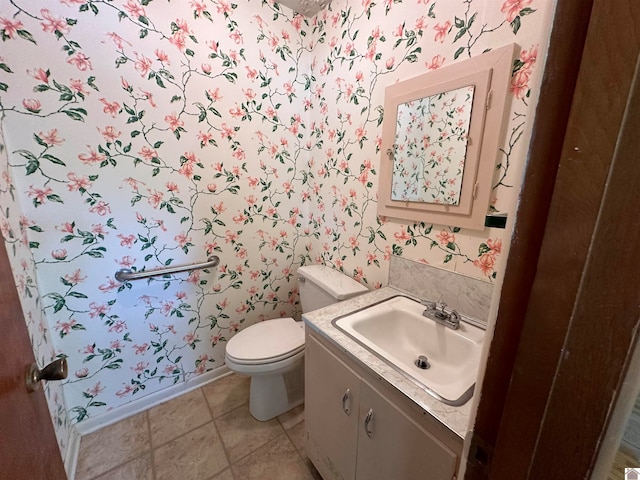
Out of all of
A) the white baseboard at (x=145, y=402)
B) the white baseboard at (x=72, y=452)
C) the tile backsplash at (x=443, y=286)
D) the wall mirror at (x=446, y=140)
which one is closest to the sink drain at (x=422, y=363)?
the tile backsplash at (x=443, y=286)

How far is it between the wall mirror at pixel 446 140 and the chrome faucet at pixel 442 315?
341 mm

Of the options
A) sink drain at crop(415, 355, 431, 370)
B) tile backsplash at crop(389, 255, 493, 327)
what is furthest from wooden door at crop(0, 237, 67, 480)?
tile backsplash at crop(389, 255, 493, 327)

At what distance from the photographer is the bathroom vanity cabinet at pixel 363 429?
67 cm

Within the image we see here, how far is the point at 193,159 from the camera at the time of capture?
1.41 meters

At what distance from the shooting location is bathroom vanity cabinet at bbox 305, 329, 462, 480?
67 cm

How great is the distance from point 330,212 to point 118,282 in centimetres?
122

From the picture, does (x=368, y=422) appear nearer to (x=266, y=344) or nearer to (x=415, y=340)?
(x=415, y=340)

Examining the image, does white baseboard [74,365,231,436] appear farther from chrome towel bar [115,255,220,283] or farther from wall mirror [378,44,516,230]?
wall mirror [378,44,516,230]

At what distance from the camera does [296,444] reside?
4.43ft

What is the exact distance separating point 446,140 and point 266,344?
4.33ft

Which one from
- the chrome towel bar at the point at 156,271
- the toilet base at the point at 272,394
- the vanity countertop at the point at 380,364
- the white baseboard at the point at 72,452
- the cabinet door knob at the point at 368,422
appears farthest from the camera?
the toilet base at the point at 272,394

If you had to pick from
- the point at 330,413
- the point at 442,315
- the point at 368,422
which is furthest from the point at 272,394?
the point at 442,315

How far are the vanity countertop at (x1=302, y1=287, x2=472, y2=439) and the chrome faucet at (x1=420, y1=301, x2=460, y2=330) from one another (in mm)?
205

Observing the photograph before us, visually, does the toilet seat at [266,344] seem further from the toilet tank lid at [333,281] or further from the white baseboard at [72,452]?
the white baseboard at [72,452]
